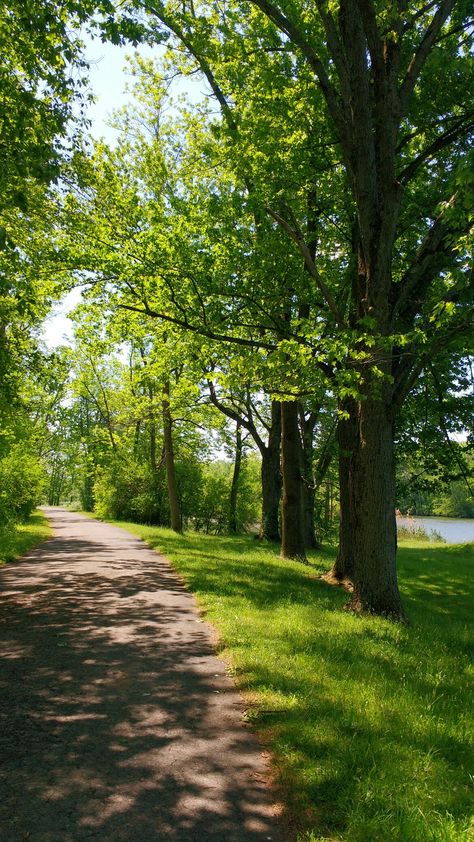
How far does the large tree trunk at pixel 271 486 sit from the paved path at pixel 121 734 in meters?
13.5

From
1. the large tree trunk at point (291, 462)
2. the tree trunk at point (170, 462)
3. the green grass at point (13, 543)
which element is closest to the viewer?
the green grass at point (13, 543)

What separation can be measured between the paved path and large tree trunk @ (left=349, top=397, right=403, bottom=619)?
2.72 metres

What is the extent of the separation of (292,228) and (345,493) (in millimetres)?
5663

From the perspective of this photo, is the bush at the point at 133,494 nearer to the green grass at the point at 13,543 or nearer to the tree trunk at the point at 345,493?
the green grass at the point at 13,543

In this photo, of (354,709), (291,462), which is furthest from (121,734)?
(291,462)

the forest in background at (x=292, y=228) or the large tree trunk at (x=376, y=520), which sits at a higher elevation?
the forest in background at (x=292, y=228)

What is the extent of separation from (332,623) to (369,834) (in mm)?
4514

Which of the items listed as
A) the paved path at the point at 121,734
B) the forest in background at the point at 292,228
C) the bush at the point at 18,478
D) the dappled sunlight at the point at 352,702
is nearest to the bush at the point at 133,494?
the bush at the point at 18,478

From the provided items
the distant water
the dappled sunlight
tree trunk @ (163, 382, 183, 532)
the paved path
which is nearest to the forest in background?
the dappled sunlight

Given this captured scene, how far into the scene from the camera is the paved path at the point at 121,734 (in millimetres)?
3051

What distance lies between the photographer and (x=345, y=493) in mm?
11445

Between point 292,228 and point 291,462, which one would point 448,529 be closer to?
point 291,462

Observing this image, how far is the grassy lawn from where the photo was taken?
3.10 meters

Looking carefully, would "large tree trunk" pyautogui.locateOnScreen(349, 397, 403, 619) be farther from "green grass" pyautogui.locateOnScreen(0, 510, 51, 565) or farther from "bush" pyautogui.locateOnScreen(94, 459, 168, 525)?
"bush" pyautogui.locateOnScreen(94, 459, 168, 525)
